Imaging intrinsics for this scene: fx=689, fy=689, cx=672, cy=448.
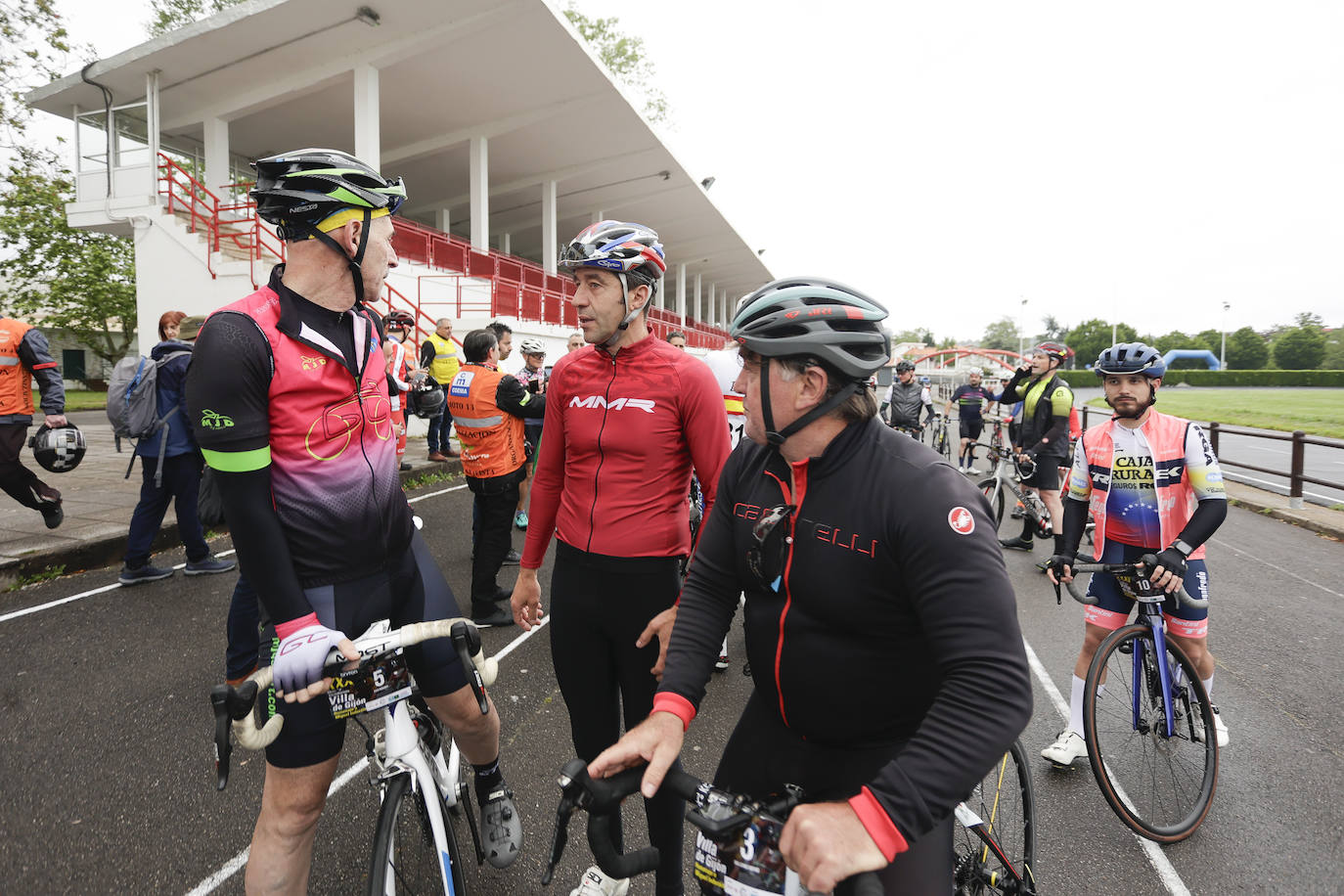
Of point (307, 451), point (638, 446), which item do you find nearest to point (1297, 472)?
point (638, 446)

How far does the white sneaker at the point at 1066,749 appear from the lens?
342 centimetres

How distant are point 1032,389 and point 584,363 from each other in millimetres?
6827

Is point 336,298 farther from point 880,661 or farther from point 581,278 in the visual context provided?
point 880,661

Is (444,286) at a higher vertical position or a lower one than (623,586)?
higher

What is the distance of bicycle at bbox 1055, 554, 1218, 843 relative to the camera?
3041 millimetres

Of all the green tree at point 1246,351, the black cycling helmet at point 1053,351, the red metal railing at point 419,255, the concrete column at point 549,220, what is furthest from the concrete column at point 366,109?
the green tree at point 1246,351

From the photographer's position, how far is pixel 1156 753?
3373 millimetres

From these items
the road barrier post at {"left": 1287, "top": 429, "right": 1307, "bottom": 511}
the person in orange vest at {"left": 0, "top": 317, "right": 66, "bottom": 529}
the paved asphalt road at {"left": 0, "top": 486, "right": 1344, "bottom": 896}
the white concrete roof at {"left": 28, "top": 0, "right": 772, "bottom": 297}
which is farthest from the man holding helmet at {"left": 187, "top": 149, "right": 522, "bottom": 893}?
the white concrete roof at {"left": 28, "top": 0, "right": 772, "bottom": 297}

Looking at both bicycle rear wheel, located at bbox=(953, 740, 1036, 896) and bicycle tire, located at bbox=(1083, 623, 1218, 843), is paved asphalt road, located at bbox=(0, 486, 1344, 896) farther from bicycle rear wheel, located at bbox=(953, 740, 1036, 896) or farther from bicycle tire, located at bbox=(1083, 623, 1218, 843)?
bicycle rear wheel, located at bbox=(953, 740, 1036, 896)

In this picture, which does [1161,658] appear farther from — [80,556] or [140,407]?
[80,556]

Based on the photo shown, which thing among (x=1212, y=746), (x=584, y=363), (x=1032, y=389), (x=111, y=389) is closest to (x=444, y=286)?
(x=111, y=389)

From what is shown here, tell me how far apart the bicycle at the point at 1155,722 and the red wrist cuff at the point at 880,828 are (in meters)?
2.41

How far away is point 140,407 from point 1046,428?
8519mm

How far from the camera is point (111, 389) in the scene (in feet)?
17.4
